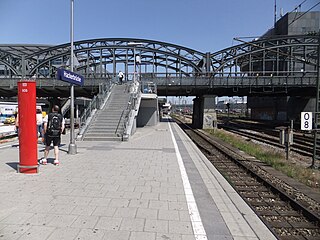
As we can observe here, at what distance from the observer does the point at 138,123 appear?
27125mm

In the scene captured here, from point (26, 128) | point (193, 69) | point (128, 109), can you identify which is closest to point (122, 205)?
point (26, 128)

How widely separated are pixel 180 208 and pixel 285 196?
2.99 m

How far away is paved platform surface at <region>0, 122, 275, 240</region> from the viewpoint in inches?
139

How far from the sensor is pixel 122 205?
4457mm

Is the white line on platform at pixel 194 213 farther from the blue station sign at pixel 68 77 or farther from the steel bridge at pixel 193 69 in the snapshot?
the steel bridge at pixel 193 69

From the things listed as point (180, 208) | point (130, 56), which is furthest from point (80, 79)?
point (130, 56)

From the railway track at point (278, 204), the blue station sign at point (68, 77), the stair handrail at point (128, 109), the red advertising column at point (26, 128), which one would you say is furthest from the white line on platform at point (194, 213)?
the stair handrail at point (128, 109)

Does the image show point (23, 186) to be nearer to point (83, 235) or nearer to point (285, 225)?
point (83, 235)

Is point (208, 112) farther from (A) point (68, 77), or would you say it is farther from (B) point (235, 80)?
(A) point (68, 77)

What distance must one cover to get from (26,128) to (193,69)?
1764 inches

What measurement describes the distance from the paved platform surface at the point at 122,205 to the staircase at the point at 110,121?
6.41 m

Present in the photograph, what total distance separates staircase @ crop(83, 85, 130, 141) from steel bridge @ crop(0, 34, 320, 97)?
26.2 ft

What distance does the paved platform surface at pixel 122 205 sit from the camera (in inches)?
139

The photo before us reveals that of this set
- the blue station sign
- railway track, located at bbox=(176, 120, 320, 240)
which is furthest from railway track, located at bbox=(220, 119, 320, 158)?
the blue station sign
